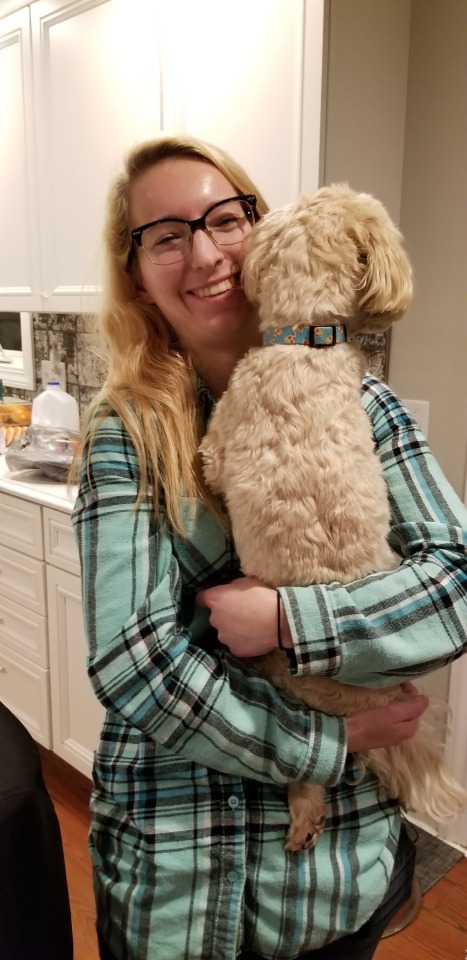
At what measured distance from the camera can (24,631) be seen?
2270mm

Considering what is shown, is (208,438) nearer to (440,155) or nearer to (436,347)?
(436,347)

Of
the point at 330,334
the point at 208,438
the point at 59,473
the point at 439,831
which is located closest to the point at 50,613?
the point at 59,473

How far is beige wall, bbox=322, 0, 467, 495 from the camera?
156 cm

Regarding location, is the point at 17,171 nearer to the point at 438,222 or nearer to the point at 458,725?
the point at 438,222

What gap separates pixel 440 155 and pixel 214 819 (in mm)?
1582

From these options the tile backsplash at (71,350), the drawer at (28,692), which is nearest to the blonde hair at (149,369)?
the drawer at (28,692)

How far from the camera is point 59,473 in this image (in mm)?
2193

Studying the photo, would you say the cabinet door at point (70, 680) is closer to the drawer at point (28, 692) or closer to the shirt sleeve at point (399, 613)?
the drawer at point (28, 692)

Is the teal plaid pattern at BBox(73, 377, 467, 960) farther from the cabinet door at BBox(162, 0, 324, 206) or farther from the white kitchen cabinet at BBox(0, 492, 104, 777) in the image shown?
the white kitchen cabinet at BBox(0, 492, 104, 777)

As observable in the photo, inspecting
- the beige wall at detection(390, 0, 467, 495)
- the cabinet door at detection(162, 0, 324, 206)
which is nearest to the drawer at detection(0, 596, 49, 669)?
the beige wall at detection(390, 0, 467, 495)

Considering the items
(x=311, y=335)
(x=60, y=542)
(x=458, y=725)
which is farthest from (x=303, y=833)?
(x=60, y=542)

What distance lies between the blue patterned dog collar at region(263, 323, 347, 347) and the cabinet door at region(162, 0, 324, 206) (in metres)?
0.87

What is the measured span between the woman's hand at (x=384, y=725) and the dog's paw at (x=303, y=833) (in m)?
0.09

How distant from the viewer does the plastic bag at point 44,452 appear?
2191mm
